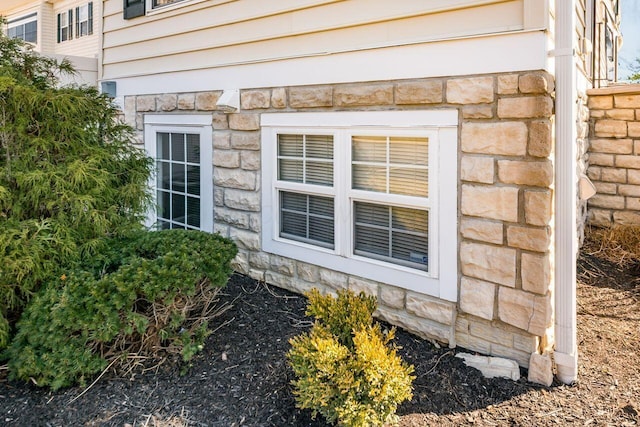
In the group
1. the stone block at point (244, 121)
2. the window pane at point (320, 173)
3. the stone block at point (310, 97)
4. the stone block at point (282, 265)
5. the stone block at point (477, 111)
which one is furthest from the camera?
the stone block at point (244, 121)

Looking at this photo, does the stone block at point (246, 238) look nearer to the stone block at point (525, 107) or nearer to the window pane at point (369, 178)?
the window pane at point (369, 178)

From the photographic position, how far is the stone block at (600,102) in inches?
216

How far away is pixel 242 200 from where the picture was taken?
4738mm

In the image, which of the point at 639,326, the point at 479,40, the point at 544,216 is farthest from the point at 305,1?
the point at 639,326

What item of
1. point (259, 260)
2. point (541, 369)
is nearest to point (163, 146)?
point (259, 260)

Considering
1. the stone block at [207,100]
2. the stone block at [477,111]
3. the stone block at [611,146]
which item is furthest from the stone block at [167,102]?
the stone block at [611,146]

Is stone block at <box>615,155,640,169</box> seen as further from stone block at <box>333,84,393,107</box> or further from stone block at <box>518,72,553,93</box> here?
stone block at <box>333,84,393,107</box>

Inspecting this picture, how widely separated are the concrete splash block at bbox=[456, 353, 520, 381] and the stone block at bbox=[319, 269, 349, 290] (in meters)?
1.16

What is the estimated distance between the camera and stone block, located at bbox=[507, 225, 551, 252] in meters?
2.95

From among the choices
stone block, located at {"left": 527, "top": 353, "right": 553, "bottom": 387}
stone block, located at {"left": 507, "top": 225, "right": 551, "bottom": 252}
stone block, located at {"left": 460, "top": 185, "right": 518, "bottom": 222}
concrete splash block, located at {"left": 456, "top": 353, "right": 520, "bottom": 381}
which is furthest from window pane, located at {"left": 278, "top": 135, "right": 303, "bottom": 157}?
stone block, located at {"left": 527, "top": 353, "right": 553, "bottom": 387}

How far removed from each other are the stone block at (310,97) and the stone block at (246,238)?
1.29 meters

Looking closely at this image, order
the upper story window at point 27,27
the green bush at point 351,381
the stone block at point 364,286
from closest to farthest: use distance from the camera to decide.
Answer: the green bush at point 351,381 → the stone block at point 364,286 → the upper story window at point 27,27

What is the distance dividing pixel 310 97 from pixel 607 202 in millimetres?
3803

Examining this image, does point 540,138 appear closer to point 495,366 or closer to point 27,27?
point 495,366
